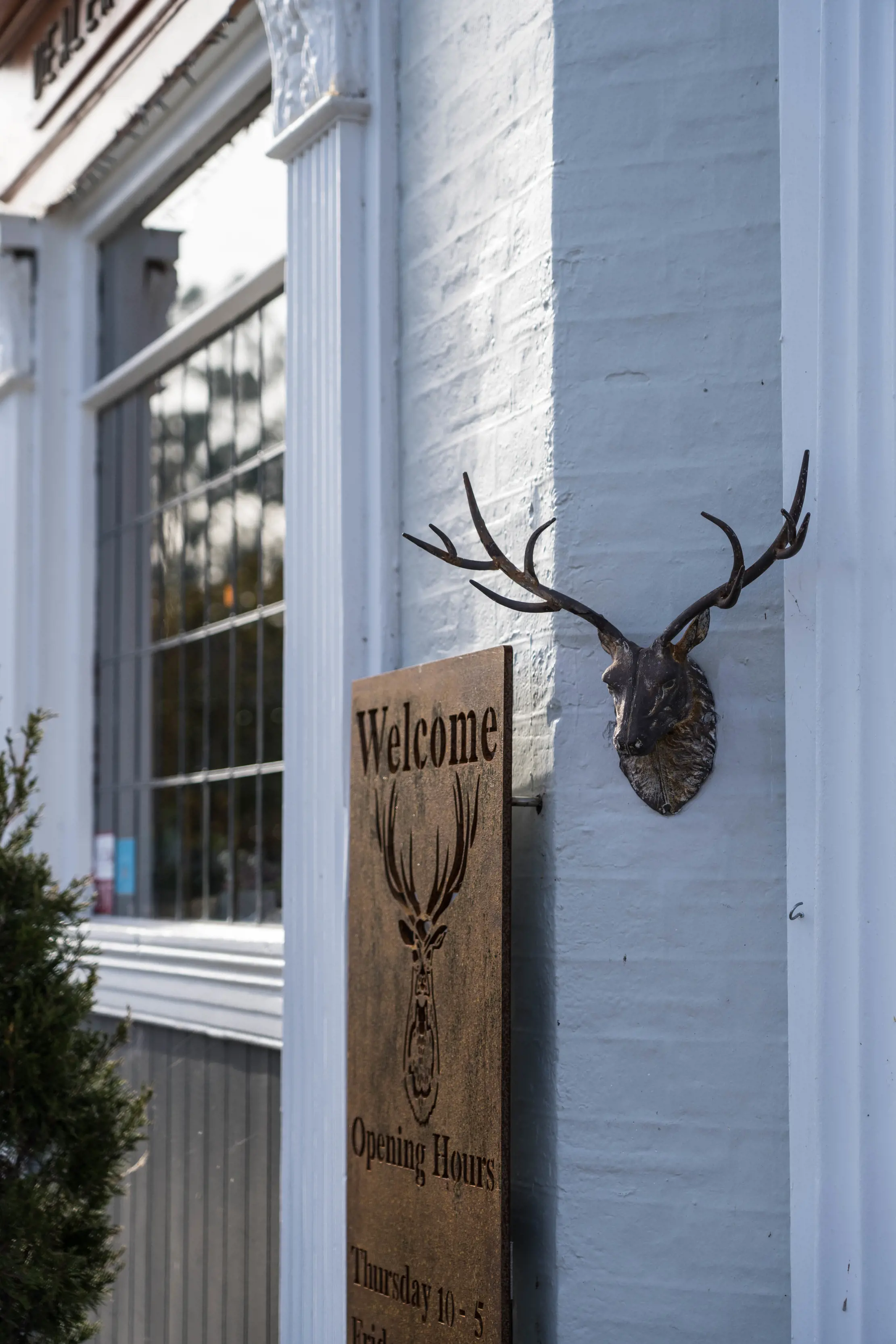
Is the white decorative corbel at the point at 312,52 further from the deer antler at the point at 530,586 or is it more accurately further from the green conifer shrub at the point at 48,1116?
the green conifer shrub at the point at 48,1116

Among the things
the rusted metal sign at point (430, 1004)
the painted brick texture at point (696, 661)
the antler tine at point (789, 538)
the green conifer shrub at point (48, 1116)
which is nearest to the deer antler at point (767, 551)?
the antler tine at point (789, 538)

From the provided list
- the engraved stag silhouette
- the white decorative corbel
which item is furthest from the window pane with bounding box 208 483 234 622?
the engraved stag silhouette

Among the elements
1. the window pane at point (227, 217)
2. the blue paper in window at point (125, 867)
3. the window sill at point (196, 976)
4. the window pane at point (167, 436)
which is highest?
the window pane at point (227, 217)

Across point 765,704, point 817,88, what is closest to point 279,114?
point 817,88

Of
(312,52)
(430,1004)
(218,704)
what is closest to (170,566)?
(218,704)

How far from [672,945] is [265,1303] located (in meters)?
2.08

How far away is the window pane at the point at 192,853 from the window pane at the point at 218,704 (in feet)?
0.49

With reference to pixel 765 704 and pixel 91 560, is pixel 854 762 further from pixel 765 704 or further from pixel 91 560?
pixel 91 560

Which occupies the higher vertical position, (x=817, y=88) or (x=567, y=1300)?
(x=817, y=88)

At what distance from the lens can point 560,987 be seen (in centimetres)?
300

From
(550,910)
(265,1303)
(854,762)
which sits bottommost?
(265,1303)

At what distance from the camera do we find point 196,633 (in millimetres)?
5473

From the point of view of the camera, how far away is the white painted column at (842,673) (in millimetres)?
2627

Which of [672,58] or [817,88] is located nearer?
[817,88]
